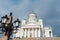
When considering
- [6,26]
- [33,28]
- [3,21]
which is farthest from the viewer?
[33,28]

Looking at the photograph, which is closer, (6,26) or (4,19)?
(6,26)

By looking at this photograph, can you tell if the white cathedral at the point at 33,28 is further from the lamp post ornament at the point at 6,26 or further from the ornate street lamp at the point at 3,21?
the ornate street lamp at the point at 3,21

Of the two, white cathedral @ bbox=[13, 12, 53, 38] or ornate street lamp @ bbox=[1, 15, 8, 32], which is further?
white cathedral @ bbox=[13, 12, 53, 38]

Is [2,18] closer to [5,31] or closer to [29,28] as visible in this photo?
[5,31]

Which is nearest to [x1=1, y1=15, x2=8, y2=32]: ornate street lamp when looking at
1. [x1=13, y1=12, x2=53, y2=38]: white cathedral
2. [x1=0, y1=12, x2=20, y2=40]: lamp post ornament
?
[x1=0, y1=12, x2=20, y2=40]: lamp post ornament

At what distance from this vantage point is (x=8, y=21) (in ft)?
42.0

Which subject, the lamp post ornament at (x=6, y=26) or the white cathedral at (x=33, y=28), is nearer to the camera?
the lamp post ornament at (x=6, y=26)

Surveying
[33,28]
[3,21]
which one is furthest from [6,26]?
[33,28]

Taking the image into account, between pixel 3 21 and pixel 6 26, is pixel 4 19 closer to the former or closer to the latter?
pixel 3 21

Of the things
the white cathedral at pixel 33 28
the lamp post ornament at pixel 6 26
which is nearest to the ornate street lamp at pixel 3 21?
the lamp post ornament at pixel 6 26

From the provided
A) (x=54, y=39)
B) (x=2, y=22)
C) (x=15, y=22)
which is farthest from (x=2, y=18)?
(x=54, y=39)

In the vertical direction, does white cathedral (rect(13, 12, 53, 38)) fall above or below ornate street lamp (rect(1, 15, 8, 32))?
below

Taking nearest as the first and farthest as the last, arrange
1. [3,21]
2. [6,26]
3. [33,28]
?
[6,26]
[3,21]
[33,28]

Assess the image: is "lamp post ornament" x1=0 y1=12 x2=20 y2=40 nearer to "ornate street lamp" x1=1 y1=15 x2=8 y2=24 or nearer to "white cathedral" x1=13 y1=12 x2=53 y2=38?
"ornate street lamp" x1=1 y1=15 x2=8 y2=24
